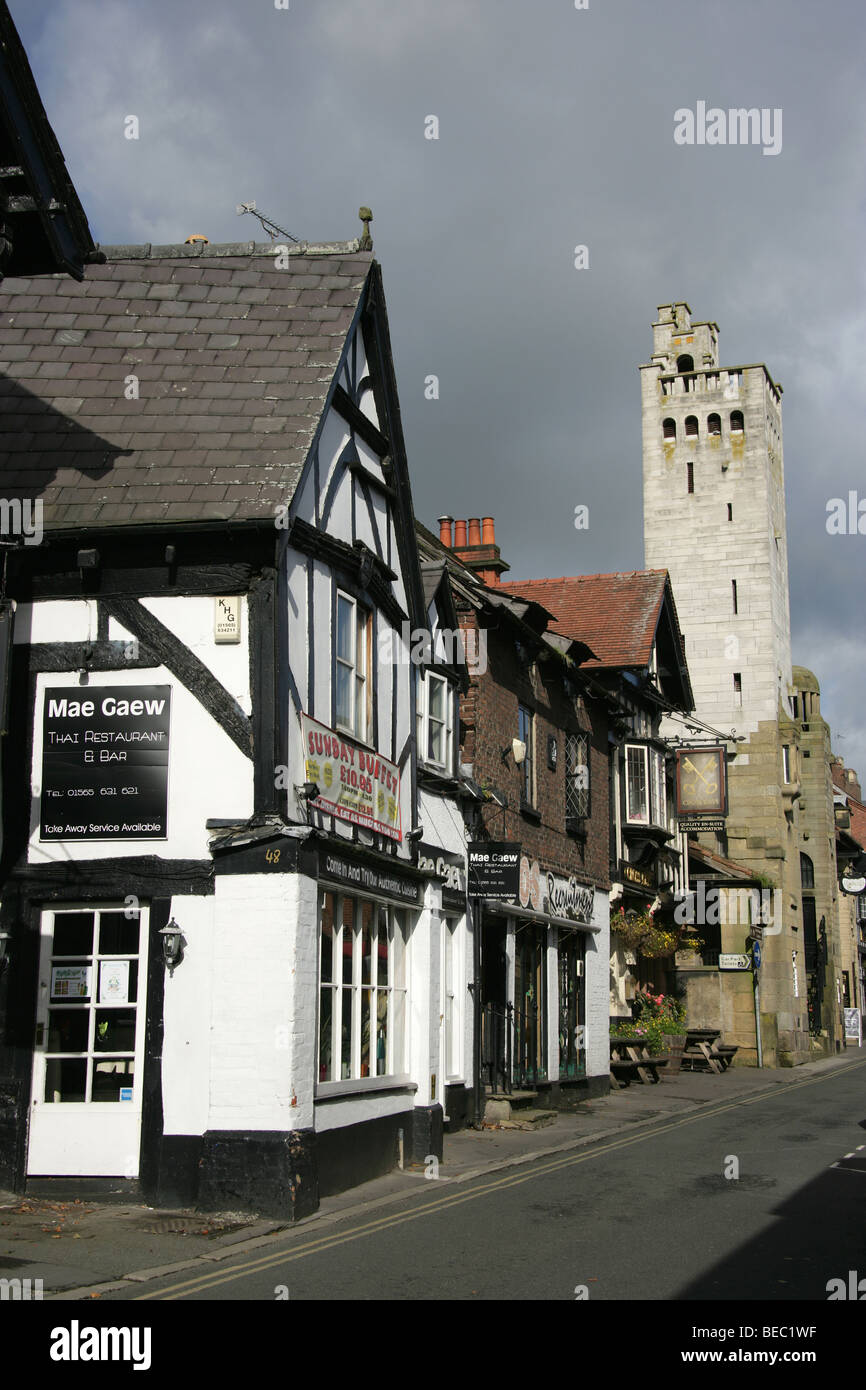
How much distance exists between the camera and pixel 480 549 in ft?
82.8

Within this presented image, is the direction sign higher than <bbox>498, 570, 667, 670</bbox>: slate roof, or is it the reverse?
<bbox>498, 570, 667, 670</bbox>: slate roof

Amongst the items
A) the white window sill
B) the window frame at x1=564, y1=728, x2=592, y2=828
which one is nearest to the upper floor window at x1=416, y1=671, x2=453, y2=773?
the white window sill

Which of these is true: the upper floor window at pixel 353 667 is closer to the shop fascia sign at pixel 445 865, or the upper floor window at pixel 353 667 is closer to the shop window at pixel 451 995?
the shop fascia sign at pixel 445 865

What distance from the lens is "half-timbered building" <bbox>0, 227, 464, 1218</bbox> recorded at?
1215cm

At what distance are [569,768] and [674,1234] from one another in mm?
14666

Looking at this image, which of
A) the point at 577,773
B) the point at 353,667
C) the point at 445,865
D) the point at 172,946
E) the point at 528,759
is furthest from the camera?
the point at 577,773

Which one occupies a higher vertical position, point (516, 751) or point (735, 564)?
point (735, 564)

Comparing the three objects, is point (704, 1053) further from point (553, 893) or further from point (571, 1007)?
point (553, 893)

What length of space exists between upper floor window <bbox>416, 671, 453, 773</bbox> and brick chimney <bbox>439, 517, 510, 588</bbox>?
6500 mm

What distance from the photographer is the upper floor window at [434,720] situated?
17781 mm

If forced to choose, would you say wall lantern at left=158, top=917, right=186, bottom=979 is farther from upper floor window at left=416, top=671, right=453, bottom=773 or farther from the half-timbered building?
upper floor window at left=416, top=671, right=453, bottom=773

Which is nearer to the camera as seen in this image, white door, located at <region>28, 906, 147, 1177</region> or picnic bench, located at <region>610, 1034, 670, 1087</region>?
white door, located at <region>28, 906, 147, 1177</region>

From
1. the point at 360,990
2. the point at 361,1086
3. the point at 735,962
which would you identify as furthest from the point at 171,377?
the point at 735,962

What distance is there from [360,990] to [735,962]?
1016 inches
